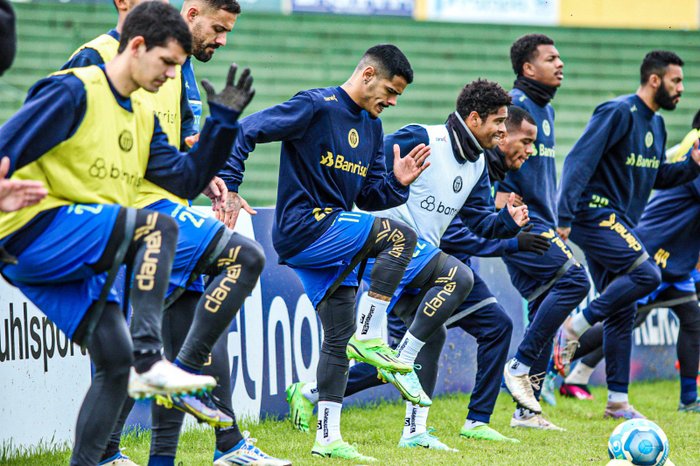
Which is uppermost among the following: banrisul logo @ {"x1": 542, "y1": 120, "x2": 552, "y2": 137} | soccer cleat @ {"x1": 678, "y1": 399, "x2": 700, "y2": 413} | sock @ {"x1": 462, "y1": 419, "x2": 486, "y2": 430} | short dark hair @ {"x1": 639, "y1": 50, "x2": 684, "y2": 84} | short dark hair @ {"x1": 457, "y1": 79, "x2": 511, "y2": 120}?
short dark hair @ {"x1": 639, "y1": 50, "x2": 684, "y2": 84}

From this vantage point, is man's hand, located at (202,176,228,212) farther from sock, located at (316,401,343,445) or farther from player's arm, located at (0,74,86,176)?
sock, located at (316,401,343,445)

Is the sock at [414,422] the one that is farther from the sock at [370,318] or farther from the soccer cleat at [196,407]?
the soccer cleat at [196,407]

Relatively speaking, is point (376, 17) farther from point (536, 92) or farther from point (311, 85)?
point (536, 92)

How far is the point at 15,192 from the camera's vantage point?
394 cm

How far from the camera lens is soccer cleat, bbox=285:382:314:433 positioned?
708cm

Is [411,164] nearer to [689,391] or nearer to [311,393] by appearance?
[311,393]

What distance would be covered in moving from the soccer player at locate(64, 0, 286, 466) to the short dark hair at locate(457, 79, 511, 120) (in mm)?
1841

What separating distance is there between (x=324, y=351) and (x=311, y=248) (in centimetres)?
65

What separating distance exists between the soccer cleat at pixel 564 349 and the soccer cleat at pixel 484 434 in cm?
207

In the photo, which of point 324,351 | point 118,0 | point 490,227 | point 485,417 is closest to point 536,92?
point 490,227

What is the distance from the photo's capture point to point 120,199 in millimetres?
4430

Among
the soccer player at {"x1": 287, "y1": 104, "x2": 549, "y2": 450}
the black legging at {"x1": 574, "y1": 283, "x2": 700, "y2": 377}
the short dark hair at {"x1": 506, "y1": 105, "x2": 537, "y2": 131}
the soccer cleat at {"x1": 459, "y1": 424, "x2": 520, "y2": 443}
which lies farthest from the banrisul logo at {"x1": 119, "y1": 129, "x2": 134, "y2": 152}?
the black legging at {"x1": 574, "y1": 283, "x2": 700, "y2": 377}

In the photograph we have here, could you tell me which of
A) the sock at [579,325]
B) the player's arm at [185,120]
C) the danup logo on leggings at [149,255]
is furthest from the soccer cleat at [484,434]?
the danup logo on leggings at [149,255]

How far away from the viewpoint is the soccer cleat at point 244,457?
5281mm
